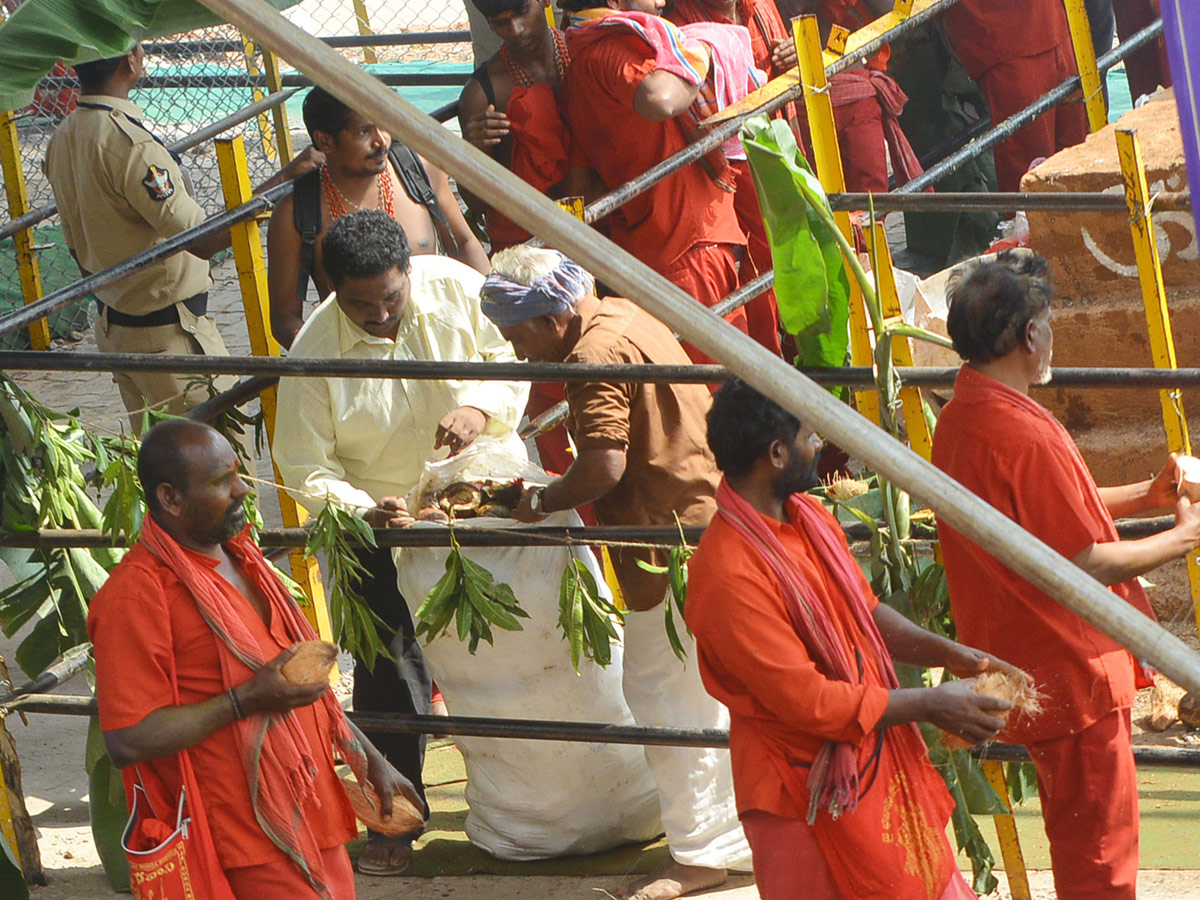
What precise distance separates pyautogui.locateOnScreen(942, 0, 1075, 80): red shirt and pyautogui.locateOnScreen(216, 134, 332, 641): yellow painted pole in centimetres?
392

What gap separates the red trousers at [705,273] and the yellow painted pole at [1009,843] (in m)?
1.88

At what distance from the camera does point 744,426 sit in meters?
2.67

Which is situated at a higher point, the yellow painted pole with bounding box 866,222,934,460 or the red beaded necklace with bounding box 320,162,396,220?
the red beaded necklace with bounding box 320,162,396,220

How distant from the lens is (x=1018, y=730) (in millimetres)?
3010

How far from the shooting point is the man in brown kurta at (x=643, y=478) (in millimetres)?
3422

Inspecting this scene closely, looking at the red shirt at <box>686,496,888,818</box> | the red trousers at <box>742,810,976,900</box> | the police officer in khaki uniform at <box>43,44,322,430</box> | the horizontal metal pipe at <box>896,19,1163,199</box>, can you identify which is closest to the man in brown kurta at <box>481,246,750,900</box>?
the red shirt at <box>686,496,888,818</box>

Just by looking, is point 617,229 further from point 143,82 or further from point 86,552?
point 143,82

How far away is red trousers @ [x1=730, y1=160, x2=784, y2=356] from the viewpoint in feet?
17.6

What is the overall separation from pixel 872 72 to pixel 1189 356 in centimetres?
226

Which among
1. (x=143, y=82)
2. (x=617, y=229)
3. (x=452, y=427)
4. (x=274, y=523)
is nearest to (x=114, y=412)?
(x=274, y=523)

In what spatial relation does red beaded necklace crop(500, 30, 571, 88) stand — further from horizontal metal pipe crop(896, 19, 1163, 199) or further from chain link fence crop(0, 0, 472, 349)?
chain link fence crop(0, 0, 472, 349)

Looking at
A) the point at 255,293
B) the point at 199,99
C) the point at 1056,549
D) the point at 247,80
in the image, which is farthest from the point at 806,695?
the point at 199,99

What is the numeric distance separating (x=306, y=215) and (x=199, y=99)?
7592 mm

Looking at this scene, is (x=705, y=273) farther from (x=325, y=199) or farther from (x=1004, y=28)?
(x=1004, y=28)
